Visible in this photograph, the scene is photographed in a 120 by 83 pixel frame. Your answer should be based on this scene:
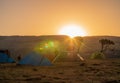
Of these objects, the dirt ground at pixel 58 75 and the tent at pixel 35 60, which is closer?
the dirt ground at pixel 58 75

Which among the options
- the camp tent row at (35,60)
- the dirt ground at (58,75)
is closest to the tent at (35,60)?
the camp tent row at (35,60)

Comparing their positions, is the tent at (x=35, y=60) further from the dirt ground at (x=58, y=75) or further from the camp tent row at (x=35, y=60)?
the dirt ground at (x=58, y=75)

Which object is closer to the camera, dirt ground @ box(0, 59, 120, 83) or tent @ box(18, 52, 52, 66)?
dirt ground @ box(0, 59, 120, 83)

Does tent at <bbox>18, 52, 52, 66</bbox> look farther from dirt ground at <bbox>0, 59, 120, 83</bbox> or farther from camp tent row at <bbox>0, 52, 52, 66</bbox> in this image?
dirt ground at <bbox>0, 59, 120, 83</bbox>

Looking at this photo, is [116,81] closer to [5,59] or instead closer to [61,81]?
[61,81]

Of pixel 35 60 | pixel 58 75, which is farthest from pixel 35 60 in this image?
pixel 58 75

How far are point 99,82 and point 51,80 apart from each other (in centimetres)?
400

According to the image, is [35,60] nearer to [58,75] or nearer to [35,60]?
[35,60]

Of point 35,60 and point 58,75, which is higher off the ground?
point 35,60

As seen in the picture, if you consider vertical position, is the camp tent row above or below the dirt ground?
above

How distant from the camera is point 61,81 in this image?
2778cm

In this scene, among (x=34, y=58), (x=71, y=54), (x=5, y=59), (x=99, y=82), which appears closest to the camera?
(x=99, y=82)

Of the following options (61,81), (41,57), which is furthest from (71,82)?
(41,57)

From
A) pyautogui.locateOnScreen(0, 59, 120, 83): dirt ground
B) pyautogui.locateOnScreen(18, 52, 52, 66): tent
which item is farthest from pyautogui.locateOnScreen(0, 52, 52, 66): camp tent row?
pyautogui.locateOnScreen(0, 59, 120, 83): dirt ground
